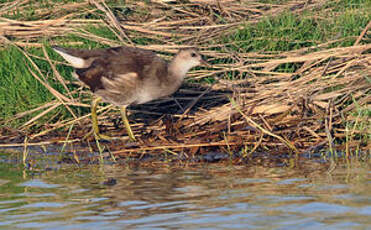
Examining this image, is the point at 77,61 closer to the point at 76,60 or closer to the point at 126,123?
the point at 76,60

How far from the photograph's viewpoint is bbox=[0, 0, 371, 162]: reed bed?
689cm

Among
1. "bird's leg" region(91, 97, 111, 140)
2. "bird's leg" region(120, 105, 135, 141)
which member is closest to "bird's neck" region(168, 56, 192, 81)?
"bird's leg" region(120, 105, 135, 141)

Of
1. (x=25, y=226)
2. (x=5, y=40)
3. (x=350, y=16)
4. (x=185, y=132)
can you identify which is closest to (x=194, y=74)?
(x=185, y=132)

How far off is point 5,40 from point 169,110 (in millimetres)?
2779

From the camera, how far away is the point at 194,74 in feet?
26.9

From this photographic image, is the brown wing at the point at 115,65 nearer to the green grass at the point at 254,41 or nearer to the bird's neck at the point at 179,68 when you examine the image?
the bird's neck at the point at 179,68

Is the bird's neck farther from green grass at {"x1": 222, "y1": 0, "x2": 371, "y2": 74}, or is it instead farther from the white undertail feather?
green grass at {"x1": 222, "y1": 0, "x2": 371, "y2": 74}

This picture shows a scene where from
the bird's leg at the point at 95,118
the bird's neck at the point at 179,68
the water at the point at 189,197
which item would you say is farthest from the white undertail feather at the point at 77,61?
the water at the point at 189,197

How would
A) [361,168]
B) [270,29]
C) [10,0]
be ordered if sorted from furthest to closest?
[10,0] < [270,29] < [361,168]

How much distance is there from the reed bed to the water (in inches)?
30.7

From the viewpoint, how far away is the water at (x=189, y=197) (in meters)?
4.25

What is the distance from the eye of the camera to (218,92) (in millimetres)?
7953

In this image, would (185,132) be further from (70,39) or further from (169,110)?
(70,39)

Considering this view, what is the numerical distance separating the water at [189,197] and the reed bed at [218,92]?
30.7 inches
